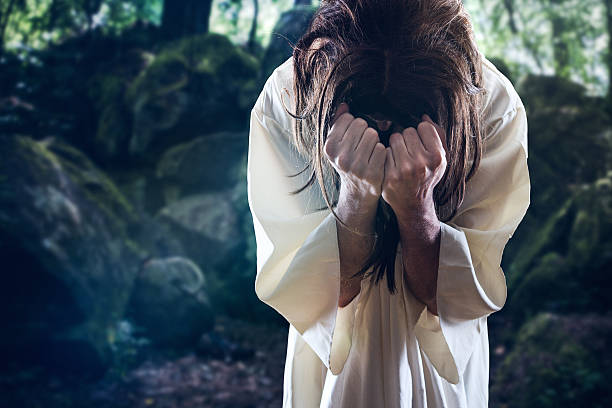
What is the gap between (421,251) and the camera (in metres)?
0.97

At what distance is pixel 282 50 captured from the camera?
511 cm

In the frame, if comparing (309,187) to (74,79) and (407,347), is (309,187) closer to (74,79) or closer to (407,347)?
(407,347)

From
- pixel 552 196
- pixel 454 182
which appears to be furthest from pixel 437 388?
pixel 552 196

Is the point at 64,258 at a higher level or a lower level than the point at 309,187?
lower

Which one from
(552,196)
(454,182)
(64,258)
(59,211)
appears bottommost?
(64,258)

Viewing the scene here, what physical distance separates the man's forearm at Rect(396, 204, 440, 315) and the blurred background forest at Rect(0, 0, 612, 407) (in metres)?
2.74

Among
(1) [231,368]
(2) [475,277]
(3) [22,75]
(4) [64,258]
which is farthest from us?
(3) [22,75]

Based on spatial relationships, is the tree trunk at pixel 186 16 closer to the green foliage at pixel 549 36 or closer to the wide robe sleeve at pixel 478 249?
the green foliage at pixel 549 36

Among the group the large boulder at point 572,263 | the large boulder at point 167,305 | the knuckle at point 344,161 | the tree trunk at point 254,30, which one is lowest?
the large boulder at point 167,305

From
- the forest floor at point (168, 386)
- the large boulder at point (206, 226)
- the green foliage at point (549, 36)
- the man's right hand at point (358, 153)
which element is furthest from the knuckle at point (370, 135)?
the green foliage at point (549, 36)

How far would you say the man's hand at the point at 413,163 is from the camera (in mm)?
867

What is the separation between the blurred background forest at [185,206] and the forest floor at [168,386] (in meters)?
0.01

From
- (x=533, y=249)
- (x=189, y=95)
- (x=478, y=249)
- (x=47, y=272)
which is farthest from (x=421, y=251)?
(x=189, y=95)

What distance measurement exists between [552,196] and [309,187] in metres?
4.06
